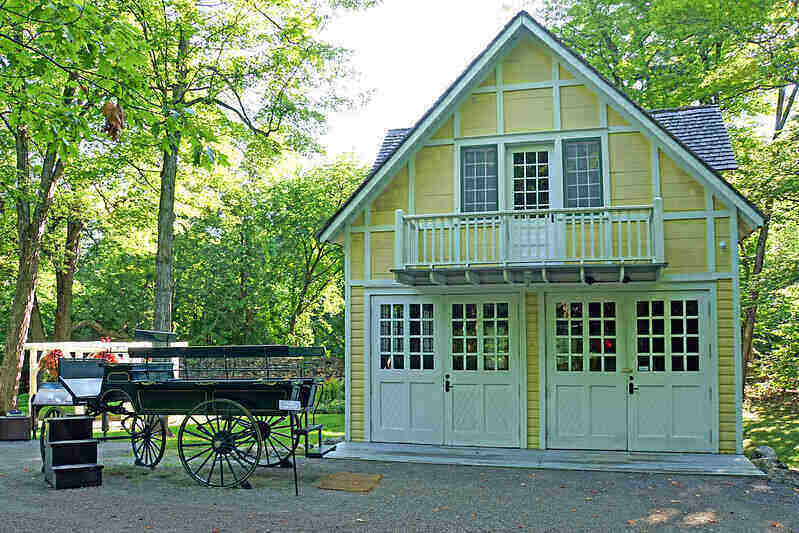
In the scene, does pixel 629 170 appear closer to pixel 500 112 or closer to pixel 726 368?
pixel 500 112

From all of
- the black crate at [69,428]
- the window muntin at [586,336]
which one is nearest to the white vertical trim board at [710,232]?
the window muntin at [586,336]

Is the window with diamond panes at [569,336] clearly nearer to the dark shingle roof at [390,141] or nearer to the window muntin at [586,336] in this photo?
the window muntin at [586,336]

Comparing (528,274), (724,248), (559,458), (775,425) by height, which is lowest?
(775,425)

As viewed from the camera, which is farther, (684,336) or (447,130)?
(447,130)

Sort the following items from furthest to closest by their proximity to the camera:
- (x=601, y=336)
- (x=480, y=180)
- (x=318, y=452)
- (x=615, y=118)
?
(x=480, y=180) < (x=615, y=118) < (x=601, y=336) < (x=318, y=452)

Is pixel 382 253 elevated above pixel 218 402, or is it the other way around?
pixel 382 253

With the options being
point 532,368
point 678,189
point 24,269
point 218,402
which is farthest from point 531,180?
point 24,269

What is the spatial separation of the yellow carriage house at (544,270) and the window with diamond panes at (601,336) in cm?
2

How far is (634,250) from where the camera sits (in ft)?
36.2

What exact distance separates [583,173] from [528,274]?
2.23 meters

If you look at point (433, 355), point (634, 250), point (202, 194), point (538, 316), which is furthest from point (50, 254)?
point (634, 250)

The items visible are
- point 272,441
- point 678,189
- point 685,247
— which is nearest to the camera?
point 272,441

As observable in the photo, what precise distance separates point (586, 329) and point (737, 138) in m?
12.1

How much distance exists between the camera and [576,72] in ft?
38.5
